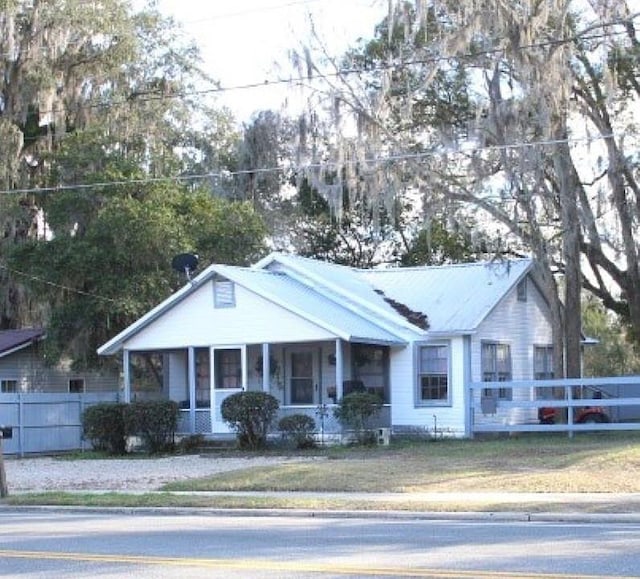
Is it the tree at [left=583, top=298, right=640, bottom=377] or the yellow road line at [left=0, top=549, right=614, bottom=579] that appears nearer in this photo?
the yellow road line at [left=0, top=549, right=614, bottom=579]

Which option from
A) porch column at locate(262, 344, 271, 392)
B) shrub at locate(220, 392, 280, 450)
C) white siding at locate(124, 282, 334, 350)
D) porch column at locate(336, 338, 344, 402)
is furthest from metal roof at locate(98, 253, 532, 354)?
shrub at locate(220, 392, 280, 450)

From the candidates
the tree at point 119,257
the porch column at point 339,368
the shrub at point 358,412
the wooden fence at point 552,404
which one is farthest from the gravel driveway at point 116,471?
the tree at point 119,257

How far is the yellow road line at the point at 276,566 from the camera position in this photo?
33.1ft

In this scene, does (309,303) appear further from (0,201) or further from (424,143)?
(0,201)

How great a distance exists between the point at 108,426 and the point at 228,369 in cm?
409

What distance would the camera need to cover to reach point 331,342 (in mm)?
31312

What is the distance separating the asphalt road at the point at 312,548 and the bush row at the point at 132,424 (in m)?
12.9

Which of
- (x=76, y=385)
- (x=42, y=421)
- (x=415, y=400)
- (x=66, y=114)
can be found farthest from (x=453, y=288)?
(x=66, y=114)

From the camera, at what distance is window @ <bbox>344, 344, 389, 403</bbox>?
104 feet

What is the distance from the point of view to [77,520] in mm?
16359

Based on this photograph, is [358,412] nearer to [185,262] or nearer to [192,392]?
[192,392]

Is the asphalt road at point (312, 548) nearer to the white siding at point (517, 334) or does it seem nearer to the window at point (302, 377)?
the window at point (302, 377)

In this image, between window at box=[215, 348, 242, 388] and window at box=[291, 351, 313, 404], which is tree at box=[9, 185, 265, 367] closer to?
window at box=[215, 348, 242, 388]

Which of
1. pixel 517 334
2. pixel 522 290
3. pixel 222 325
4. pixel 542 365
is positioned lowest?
pixel 542 365
